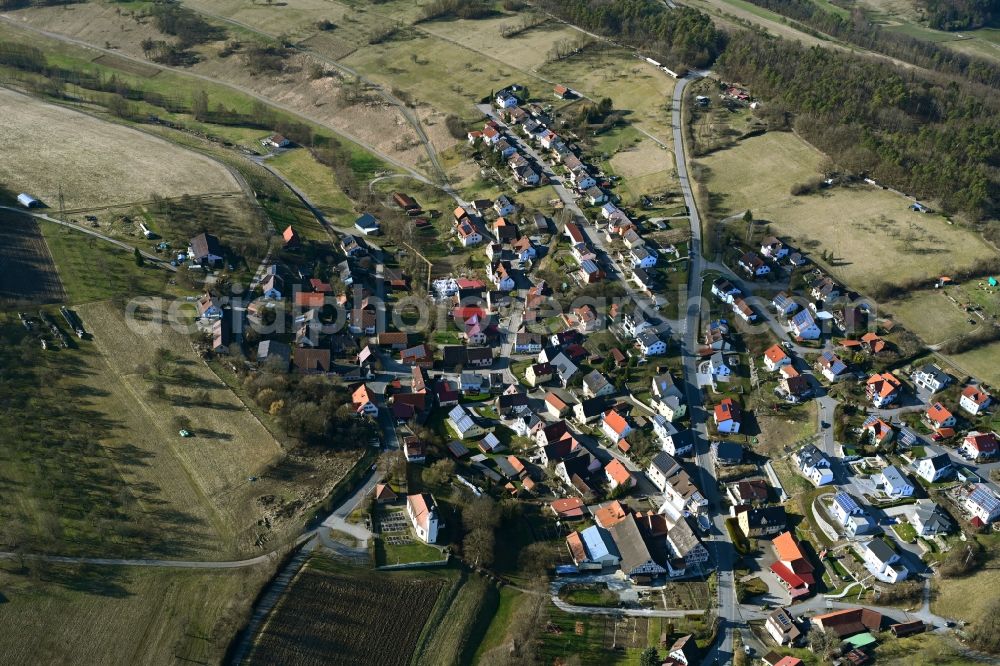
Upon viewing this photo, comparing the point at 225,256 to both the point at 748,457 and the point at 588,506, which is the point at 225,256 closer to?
the point at 588,506

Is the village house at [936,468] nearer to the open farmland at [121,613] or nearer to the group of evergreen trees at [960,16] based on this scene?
the open farmland at [121,613]

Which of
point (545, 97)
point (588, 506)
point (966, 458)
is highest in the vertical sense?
point (545, 97)

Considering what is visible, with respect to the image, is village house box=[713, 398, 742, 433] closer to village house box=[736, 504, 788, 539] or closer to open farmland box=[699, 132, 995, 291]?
village house box=[736, 504, 788, 539]

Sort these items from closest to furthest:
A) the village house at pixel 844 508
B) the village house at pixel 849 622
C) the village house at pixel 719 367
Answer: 1. the village house at pixel 849 622
2. the village house at pixel 844 508
3. the village house at pixel 719 367

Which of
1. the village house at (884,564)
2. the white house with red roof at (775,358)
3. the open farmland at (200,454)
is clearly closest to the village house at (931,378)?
the white house with red roof at (775,358)

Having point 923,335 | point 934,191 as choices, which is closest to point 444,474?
point 923,335
